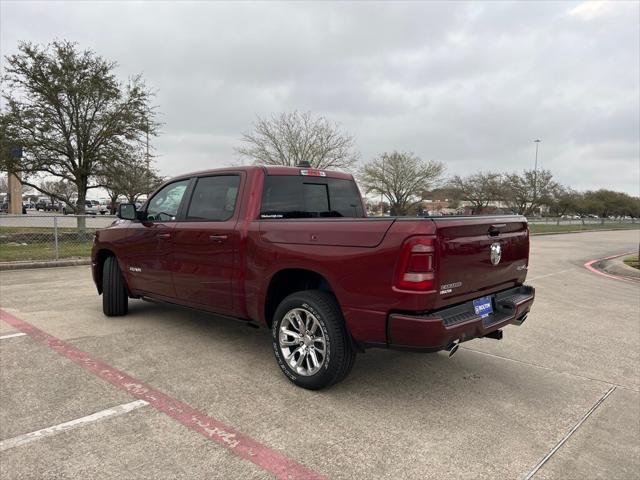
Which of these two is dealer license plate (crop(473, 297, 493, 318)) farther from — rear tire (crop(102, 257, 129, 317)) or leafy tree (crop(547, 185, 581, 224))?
leafy tree (crop(547, 185, 581, 224))

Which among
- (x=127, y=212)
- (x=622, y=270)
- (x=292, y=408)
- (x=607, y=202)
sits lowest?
(x=622, y=270)

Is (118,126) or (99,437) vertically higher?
(118,126)

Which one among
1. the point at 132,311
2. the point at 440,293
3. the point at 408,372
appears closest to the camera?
Answer: the point at 440,293

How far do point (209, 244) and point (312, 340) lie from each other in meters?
1.46

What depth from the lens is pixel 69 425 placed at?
10.1ft

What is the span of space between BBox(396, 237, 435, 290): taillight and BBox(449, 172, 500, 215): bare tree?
4274cm

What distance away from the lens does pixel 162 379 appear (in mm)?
3863

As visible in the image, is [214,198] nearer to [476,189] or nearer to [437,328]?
[437,328]

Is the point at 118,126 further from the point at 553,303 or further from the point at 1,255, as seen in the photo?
the point at 553,303

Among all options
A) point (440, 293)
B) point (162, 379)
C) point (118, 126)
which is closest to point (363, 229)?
point (440, 293)

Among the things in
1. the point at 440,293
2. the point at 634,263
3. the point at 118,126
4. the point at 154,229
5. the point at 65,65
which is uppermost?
A: the point at 65,65

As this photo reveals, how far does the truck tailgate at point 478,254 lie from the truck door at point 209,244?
1911 millimetres

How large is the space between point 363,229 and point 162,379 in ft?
7.05

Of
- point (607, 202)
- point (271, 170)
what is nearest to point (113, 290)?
point (271, 170)
